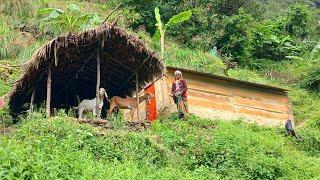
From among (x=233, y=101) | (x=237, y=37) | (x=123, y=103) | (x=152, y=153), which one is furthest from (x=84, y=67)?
(x=237, y=37)

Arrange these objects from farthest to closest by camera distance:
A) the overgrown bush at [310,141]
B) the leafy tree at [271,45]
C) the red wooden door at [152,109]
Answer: the leafy tree at [271,45], the red wooden door at [152,109], the overgrown bush at [310,141]

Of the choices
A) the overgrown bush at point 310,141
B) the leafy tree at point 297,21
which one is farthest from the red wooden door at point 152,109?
the leafy tree at point 297,21

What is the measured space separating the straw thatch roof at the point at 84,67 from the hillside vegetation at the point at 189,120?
75 cm

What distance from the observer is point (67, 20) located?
73.4 ft

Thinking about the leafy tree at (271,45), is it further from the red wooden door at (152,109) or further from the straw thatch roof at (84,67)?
the straw thatch roof at (84,67)

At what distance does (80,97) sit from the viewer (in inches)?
641

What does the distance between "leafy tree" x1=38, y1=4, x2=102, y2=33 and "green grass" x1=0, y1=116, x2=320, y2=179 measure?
679 centimetres

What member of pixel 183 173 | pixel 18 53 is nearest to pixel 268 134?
pixel 183 173

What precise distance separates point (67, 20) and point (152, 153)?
1150 cm

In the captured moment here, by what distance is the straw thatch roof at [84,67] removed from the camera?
13.1 metres

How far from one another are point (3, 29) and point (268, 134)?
1096cm

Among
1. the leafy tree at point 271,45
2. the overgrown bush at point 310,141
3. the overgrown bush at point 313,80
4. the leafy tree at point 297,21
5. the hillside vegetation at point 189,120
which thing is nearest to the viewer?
the hillside vegetation at point 189,120

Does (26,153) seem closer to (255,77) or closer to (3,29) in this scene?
(3,29)

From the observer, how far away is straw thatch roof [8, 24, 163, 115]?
13.1 metres
